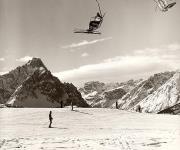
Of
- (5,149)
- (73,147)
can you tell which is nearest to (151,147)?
(73,147)

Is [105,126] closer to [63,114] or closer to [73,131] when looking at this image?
[73,131]

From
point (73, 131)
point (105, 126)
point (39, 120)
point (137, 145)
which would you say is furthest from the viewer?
point (39, 120)

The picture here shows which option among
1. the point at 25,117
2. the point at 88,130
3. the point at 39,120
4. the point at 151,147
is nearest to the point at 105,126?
the point at 88,130

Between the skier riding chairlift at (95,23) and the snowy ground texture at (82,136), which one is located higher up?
the skier riding chairlift at (95,23)

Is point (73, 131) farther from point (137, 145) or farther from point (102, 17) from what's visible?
point (102, 17)

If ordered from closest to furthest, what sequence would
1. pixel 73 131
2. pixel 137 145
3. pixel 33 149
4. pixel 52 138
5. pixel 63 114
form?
pixel 33 149, pixel 137 145, pixel 52 138, pixel 73 131, pixel 63 114

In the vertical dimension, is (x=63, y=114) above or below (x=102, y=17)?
below

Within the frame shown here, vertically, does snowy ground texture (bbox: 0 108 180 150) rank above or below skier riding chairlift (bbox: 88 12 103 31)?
below

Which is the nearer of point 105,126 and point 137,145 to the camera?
point 137,145

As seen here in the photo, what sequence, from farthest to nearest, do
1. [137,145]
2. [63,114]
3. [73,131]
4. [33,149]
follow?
[63,114] → [73,131] → [137,145] → [33,149]

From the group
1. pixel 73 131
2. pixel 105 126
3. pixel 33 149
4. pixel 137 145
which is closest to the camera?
pixel 33 149
